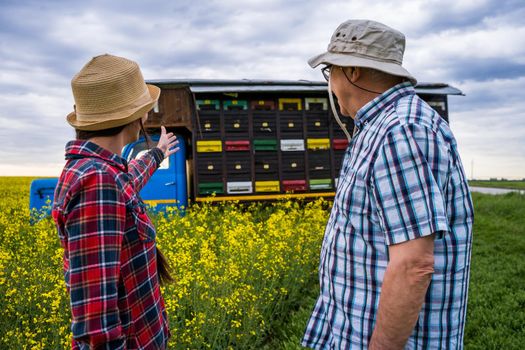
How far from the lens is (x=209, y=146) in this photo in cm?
1130

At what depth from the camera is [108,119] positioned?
202cm

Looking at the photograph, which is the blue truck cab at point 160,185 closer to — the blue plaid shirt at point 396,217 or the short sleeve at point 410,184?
the blue plaid shirt at point 396,217

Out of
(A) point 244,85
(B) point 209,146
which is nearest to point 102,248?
(B) point 209,146

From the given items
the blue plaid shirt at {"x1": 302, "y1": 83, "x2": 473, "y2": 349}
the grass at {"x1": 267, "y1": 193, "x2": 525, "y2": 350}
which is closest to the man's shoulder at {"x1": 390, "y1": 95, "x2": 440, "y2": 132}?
the blue plaid shirt at {"x1": 302, "y1": 83, "x2": 473, "y2": 349}

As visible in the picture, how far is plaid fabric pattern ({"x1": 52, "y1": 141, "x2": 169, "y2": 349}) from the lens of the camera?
174 centimetres

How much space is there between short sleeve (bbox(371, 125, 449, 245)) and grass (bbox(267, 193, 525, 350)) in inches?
122

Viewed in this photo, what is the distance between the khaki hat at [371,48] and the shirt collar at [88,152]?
0.88 m

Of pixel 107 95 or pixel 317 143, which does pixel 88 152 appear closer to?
pixel 107 95

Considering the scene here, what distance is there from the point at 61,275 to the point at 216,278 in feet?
4.67

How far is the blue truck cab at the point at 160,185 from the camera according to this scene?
32.4ft

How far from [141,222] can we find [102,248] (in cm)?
22

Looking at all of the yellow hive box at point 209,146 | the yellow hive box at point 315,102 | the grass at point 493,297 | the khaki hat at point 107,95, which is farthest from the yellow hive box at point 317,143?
the khaki hat at point 107,95

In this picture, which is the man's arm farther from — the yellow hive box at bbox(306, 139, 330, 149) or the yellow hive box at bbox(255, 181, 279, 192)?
the yellow hive box at bbox(306, 139, 330, 149)

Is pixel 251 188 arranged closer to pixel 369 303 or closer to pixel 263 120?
pixel 263 120
